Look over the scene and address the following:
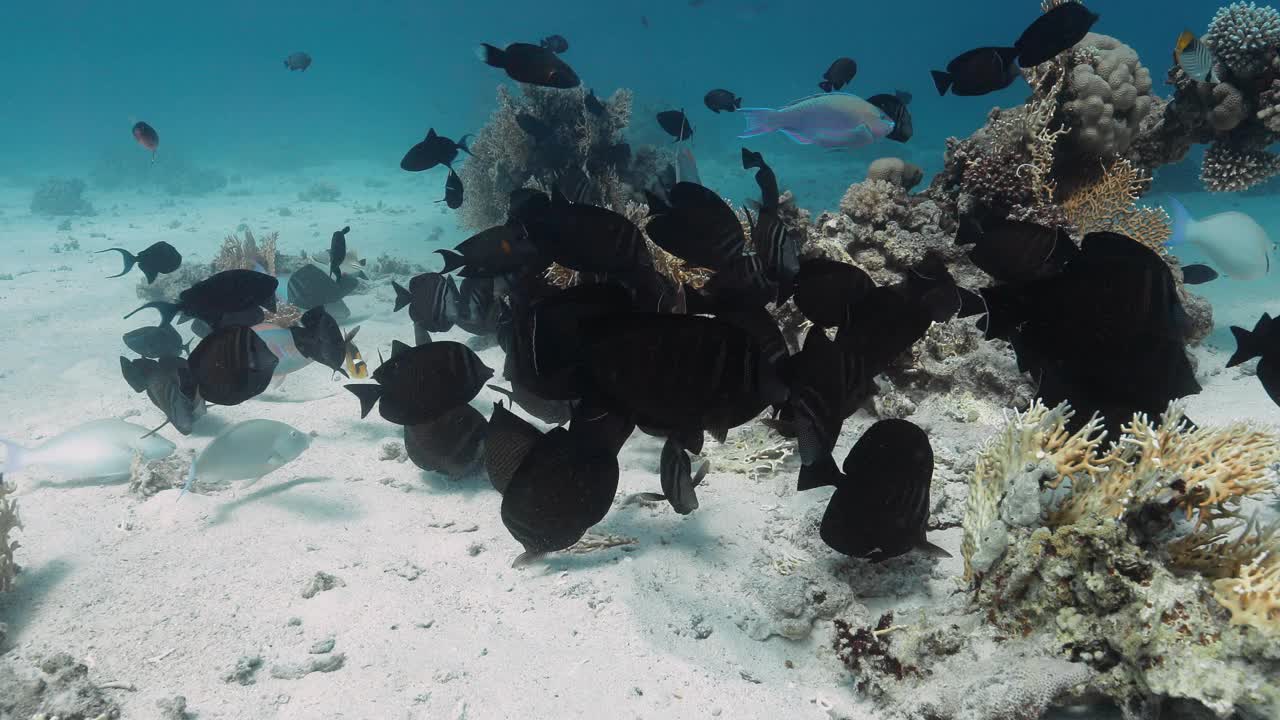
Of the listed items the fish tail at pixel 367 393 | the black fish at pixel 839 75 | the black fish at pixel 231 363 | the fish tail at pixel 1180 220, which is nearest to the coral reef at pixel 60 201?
the black fish at pixel 231 363

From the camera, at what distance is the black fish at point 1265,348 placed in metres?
2.62

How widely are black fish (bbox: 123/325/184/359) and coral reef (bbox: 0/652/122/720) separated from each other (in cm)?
478

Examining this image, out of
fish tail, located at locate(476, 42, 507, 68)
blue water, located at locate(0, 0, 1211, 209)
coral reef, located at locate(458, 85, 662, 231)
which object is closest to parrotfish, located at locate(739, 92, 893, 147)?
fish tail, located at locate(476, 42, 507, 68)

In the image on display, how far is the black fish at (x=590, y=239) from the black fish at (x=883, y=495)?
1205 millimetres

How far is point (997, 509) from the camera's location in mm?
2547

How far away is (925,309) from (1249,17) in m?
7.78

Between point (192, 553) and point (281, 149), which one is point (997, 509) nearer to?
point (192, 553)

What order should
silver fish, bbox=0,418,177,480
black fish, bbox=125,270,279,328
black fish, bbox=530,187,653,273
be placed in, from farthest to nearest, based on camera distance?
silver fish, bbox=0,418,177,480, black fish, bbox=125,270,279,328, black fish, bbox=530,187,653,273

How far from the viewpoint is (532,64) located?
19.0 feet

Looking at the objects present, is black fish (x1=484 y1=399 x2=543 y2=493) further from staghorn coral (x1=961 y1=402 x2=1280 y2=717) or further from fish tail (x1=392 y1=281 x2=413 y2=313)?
fish tail (x1=392 y1=281 x2=413 y2=313)

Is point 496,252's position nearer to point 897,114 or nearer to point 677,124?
point 677,124

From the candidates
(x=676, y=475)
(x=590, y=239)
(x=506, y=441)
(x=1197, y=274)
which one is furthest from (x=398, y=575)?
(x=1197, y=274)

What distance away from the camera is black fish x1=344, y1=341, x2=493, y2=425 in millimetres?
2762

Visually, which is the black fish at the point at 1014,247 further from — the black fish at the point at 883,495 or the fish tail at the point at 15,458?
the fish tail at the point at 15,458
